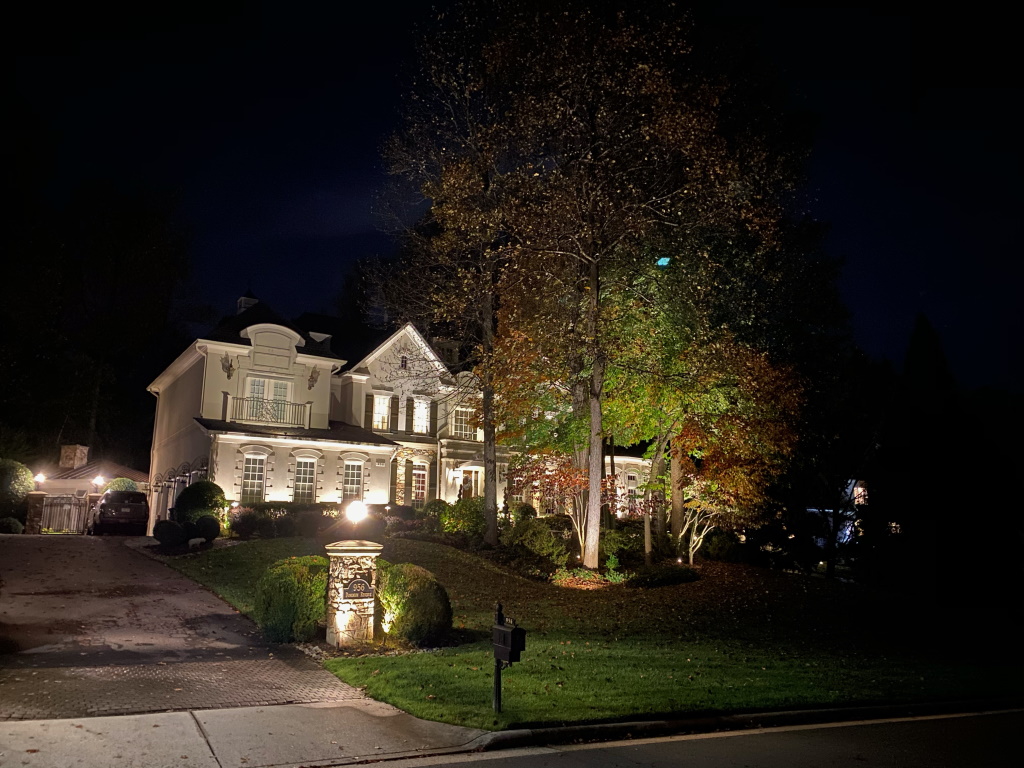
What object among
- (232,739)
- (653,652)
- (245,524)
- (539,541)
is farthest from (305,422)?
(232,739)

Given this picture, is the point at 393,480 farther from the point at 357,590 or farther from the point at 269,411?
the point at 357,590

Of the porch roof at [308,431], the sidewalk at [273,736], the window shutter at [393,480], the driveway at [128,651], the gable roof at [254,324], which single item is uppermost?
the gable roof at [254,324]

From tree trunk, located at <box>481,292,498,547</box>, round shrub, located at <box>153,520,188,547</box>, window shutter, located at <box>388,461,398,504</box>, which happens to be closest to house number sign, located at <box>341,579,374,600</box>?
tree trunk, located at <box>481,292,498,547</box>

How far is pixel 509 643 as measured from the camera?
25.8ft

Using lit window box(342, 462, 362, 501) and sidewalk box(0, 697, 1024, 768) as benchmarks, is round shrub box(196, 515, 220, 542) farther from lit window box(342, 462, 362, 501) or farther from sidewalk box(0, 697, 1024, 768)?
sidewalk box(0, 697, 1024, 768)

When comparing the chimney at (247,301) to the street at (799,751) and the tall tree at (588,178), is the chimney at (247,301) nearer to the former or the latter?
the tall tree at (588,178)

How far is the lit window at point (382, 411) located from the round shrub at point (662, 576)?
16566 millimetres

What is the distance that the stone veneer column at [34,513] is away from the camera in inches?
1093

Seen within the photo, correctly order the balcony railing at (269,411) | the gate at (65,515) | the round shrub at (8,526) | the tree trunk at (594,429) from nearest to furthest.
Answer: the tree trunk at (594,429)
the round shrub at (8,526)
the gate at (65,515)
the balcony railing at (269,411)

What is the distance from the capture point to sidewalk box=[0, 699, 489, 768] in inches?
246

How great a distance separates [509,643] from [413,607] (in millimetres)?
3656

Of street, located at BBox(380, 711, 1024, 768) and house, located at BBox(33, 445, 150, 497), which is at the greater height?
house, located at BBox(33, 445, 150, 497)

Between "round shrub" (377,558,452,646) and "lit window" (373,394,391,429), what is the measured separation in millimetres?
22638

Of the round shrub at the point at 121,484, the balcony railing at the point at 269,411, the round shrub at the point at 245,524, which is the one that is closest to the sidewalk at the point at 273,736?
the round shrub at the point at 245,524
